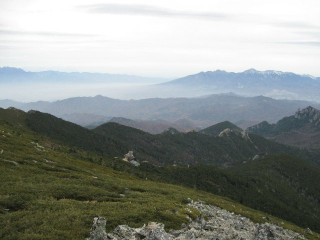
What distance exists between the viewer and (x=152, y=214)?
38812 millimetres

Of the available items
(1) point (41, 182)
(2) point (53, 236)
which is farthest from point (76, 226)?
(1) point (41, 182)

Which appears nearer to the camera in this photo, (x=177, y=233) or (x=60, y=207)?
(x=177, y=233)

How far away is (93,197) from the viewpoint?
4522 centimetres

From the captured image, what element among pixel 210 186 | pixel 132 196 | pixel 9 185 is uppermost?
pixel 9 185

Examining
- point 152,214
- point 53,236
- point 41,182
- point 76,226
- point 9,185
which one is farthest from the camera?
point 41,182

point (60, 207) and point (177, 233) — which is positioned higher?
point (60, 207)

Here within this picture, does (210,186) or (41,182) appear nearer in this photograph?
(41,182)

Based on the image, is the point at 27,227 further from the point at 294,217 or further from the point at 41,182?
the point at 294,217

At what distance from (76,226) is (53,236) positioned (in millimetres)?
2840

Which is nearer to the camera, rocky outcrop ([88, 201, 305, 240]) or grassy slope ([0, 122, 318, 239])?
rocky outcrop ([88, 201, 305, 240])

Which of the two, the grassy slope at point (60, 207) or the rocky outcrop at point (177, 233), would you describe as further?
the grassy slope at point (60, 207)

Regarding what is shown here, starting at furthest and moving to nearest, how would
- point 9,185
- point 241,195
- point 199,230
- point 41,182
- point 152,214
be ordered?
point 241,195 → point 41,182 → point 9,185 → point 152,214 → point 199,230

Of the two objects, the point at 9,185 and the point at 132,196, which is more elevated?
the point at 9,185

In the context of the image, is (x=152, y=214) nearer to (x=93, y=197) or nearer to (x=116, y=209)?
(x=116, y=209)
